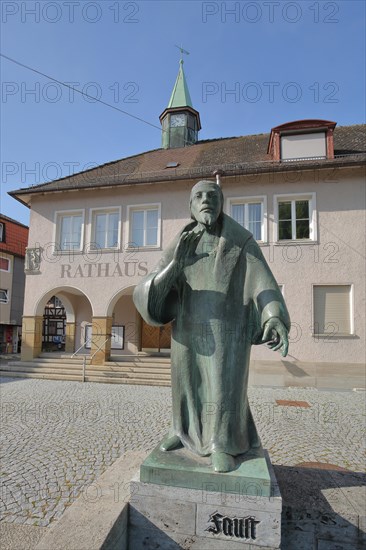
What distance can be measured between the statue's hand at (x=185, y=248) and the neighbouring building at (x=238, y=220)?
9.29 m

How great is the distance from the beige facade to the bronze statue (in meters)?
10.1

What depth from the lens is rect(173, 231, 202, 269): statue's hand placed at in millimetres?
2553

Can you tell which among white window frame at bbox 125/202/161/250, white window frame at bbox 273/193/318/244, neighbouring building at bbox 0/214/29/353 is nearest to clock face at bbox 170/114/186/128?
white window frame at bbox 125/202/161/250

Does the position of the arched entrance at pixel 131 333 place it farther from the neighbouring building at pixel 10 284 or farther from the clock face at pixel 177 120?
the neighbouring building at pixel 10 284

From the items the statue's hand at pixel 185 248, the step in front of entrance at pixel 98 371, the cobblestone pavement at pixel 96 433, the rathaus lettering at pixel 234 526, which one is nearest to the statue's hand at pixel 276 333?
the statue's hand at pixel 185 248

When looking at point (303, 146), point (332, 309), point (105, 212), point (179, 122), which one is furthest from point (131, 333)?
point (179, 122)

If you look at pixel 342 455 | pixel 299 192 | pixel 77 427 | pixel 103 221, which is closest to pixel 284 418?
pixel 342 455

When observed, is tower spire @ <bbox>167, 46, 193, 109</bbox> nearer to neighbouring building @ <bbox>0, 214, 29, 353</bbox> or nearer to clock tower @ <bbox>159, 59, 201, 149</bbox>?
clock tower @ <bbox>159, 59, 201, 149</bbox>

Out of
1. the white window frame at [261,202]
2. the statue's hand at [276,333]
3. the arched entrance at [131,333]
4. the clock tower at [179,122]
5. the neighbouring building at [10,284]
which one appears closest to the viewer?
the statue's hand at [276,333]

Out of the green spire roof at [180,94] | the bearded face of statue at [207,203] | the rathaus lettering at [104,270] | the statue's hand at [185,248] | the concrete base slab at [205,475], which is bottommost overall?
the concrete base slab at [205,475]

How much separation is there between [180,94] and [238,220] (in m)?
11.9

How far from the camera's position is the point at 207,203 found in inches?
103

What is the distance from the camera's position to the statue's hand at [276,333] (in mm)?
2346

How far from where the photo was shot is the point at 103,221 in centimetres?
1467
